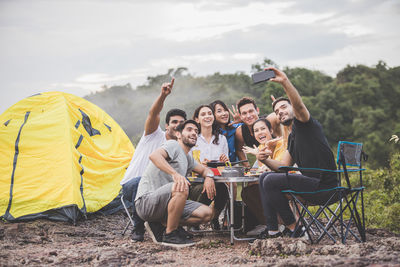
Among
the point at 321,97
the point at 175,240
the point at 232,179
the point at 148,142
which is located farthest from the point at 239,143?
the point at 321,97

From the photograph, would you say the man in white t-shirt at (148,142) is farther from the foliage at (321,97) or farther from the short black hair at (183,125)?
the foliage at (321,97)

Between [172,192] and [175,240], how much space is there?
1.48ft

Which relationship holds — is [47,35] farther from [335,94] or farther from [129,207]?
[335,94]

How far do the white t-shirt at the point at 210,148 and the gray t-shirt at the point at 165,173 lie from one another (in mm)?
590

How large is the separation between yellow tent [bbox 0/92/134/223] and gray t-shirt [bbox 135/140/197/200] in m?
1.71

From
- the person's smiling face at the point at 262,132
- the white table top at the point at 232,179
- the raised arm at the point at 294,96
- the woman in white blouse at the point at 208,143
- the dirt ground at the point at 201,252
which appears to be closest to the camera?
the dirt ground at the point at 201,252

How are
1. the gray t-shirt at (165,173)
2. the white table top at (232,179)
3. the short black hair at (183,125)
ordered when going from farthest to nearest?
the short black hair at (183,125) < the gray t-shirt at (165,173) < the white table top at (232,179)

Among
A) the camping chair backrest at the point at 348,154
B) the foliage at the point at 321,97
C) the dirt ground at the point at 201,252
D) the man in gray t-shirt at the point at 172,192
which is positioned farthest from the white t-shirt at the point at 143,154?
the foliage at the point at 321,97

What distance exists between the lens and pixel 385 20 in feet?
62.1

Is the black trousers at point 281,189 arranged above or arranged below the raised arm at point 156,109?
below

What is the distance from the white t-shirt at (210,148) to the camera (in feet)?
15.0

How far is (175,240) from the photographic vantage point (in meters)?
3.74

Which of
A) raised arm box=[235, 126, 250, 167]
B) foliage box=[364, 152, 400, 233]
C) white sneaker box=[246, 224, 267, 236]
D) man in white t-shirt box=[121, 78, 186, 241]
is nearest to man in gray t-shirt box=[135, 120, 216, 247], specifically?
man in white t-shirt box=[121, 78, 186, 241]

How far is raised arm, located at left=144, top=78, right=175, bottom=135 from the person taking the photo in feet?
13.5
